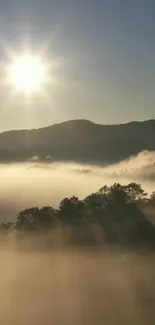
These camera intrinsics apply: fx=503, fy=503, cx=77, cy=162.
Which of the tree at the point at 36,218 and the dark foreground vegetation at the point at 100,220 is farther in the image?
the tree at the point at 36,218

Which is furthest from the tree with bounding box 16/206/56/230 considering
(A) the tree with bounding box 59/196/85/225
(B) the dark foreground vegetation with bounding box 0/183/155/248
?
(A) the tree with bounding box 59/196/85/225

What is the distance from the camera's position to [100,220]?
106 meters

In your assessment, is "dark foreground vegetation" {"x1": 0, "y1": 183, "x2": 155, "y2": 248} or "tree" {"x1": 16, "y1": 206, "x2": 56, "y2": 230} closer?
"dark foreground vegetation" {"x1": 0, "y1": 183, "x2": 155, "y2": 248}

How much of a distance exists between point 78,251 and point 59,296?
20.4 meters

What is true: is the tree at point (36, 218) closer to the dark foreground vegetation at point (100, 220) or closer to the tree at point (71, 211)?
the dark foreground vegetation at point (100, 220)

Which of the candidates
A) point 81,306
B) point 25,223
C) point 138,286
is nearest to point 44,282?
point 81,306

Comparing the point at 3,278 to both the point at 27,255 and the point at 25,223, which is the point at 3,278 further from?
the point at 25,223

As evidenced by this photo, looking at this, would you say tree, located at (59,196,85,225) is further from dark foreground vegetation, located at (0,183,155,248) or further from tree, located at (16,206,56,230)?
tree, located at (16,206,56,230)

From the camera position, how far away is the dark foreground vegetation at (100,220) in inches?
3853

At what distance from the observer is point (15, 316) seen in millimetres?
68250

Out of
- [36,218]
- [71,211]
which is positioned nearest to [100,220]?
[71,211]

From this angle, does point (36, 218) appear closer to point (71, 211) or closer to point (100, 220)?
point (71, 211)

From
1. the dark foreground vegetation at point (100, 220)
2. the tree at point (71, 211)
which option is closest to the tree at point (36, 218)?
the dark foreground vegetation at point (100, 220)

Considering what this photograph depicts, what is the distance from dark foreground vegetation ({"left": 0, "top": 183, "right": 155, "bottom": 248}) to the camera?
97875 mm
